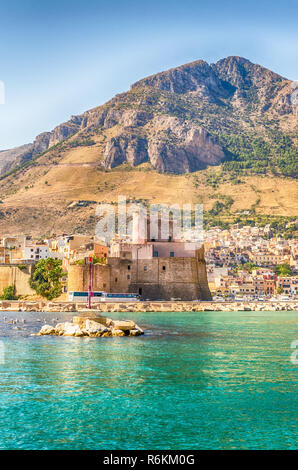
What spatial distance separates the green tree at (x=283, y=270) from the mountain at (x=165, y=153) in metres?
31.9

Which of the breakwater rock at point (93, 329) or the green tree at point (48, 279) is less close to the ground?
the green tree at point (48, 279)

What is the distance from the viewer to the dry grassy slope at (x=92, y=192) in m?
121

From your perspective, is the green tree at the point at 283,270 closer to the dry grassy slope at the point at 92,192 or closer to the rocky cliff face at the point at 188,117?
the dry grassy slope at the point at 92,192

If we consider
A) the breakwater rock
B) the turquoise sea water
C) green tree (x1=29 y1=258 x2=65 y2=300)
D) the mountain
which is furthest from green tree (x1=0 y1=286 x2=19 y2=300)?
the mountain

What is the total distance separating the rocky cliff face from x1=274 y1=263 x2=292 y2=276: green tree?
54649 millimetres

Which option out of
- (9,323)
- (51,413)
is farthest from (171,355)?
(9,323)

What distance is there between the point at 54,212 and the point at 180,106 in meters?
58.8

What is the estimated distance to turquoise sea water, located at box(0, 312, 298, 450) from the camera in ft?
30.9

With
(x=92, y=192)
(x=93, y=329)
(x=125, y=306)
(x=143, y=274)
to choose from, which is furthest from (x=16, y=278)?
(x=92, y=192)

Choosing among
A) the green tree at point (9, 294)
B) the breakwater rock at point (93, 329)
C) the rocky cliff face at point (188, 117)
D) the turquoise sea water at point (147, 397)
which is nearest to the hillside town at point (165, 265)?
the green tree at point (9, 294)

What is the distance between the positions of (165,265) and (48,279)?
11759 millimetres

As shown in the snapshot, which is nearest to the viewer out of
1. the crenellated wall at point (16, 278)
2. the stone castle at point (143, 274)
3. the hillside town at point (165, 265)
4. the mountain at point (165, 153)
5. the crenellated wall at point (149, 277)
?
the stone castle at point (143, 274)

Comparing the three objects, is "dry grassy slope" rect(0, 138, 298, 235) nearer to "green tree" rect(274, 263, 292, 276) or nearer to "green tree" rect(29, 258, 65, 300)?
"green tree" rect(274, 263, 292, 276)

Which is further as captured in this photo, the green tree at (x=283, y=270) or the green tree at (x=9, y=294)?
the green tree at (x=283, y=270)
